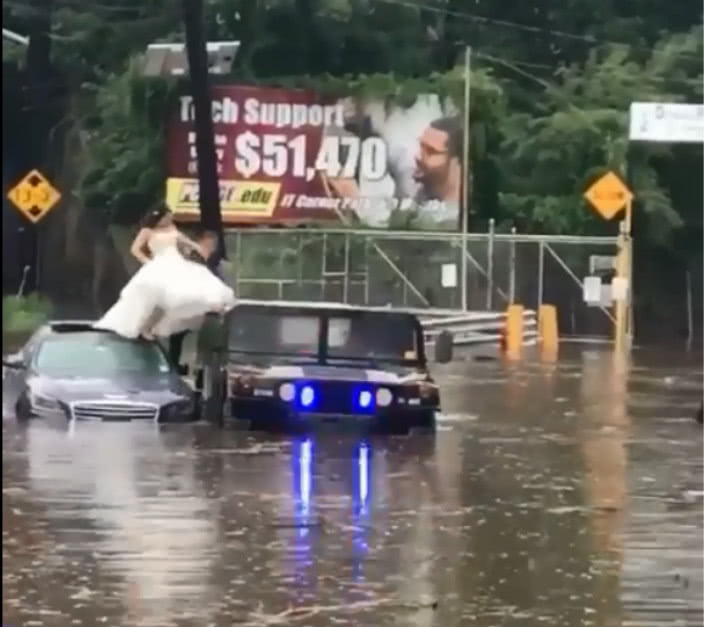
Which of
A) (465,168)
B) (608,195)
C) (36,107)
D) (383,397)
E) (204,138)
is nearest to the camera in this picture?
(36,107)

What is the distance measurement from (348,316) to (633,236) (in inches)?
52.8

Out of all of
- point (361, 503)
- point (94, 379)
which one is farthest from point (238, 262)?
point (361, 503)

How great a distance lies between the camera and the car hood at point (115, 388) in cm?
720

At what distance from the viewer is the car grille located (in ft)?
24.6

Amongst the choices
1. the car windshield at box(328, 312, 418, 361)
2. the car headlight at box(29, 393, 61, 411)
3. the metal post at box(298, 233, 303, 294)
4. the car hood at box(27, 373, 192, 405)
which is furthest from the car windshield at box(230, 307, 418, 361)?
the car headlight at box(29, 393, 61, 411)

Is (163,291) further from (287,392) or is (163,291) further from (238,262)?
(287,392)

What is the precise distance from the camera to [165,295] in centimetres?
744

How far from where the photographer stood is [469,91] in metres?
8.79

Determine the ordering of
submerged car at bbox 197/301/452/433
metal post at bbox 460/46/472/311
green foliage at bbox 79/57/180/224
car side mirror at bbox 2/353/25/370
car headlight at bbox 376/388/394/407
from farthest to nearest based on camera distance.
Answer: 1. car headlight at bbox 376/388/394/407
2. submerged car at bbox 197/301/452/433
3. metal post at bbox 460/46/472/311
4. green foliage at bbox 79/57/180/224
5. car side mirror at bbox 2/353/25/370

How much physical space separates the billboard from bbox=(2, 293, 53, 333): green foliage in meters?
1.84

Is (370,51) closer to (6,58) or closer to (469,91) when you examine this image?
(469,91)

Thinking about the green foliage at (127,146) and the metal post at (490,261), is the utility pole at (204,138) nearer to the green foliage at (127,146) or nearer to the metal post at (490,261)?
the green foliage at (127,146)

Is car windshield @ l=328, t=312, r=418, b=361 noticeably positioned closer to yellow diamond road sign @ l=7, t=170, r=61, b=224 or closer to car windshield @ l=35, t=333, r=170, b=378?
car windshield @ l=35, t=333, r=170, b=378

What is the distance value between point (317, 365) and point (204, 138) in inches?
61.7
